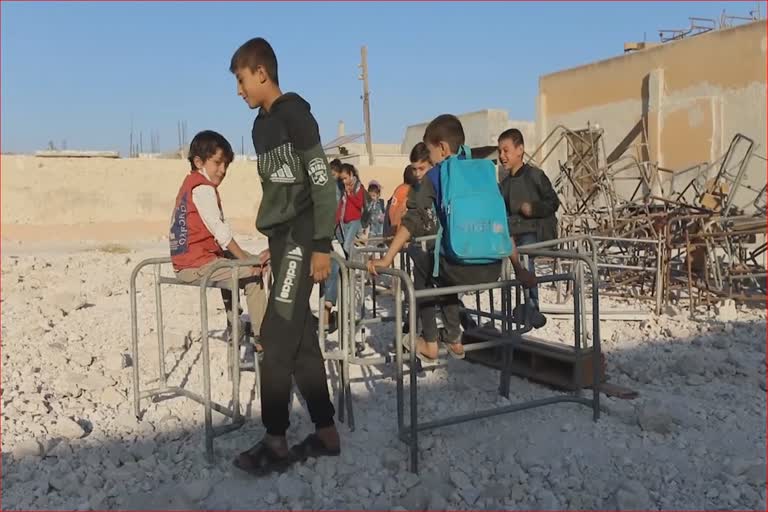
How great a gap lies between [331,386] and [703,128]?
12.9m

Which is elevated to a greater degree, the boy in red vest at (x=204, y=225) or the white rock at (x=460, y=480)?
the boy in red vest at (x=204, y=225)

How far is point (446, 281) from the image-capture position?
3.91 meters

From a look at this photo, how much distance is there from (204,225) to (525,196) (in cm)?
261

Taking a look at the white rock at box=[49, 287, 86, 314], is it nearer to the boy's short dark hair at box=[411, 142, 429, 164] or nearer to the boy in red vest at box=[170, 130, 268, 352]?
the boy in red vest at box=[170, 130, 268, 352]

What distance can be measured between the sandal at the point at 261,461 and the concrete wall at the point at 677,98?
12.8 meters

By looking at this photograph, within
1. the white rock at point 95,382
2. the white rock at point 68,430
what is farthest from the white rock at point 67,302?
the white rock at point 68,430

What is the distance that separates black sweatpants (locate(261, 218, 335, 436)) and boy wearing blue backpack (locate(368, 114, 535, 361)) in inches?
15.8

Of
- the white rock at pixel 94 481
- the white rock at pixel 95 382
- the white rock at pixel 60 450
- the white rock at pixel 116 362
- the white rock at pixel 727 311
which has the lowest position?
the white rock at pixel 94 481

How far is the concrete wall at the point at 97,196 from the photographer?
2414 centimetres

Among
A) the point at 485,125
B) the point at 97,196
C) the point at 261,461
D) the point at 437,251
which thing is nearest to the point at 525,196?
the point at 437,251

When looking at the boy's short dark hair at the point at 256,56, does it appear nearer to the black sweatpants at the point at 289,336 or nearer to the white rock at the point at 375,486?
the black sweatpants at the point at 289,336

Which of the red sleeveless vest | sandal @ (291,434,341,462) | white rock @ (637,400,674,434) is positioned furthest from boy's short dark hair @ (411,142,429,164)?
sandal @ (291,434,341,462)

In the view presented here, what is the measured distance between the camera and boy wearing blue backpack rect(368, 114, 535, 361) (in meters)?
3.63

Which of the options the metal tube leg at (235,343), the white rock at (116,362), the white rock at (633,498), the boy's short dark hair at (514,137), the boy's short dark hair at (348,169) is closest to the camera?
the white rock at (633,498)
